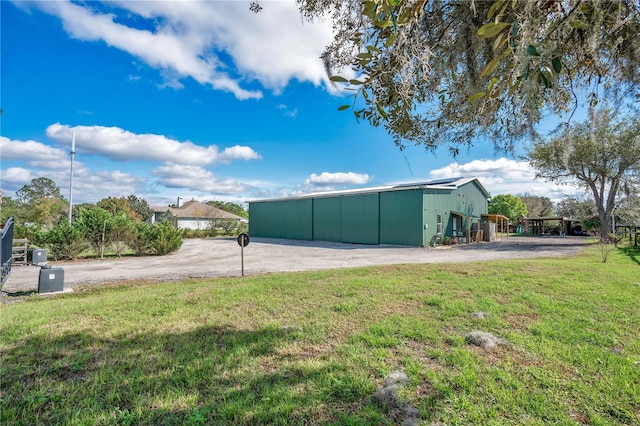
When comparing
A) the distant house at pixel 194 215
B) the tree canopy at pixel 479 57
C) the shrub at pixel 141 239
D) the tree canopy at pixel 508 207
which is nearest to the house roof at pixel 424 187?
the shrub at pixel 141 239

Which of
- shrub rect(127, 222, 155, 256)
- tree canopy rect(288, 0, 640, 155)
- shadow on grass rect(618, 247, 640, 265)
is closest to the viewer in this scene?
tree canopy rect(288, 0, 640, 155)

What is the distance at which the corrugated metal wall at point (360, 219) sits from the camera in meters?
19.4

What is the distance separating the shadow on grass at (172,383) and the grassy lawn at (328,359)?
0.01 metres

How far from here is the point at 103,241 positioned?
517 inches

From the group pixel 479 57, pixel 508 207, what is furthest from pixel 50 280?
pixel 508 207

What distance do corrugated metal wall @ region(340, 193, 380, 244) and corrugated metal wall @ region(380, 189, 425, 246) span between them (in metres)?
0.46

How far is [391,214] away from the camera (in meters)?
18.5

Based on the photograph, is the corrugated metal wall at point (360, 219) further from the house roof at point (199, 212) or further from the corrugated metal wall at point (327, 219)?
the house roof at point (199, 212)

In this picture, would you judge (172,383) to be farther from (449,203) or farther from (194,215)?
(194,215)

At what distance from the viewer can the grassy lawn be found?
2.11 metres

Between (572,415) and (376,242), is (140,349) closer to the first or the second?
(572,415)

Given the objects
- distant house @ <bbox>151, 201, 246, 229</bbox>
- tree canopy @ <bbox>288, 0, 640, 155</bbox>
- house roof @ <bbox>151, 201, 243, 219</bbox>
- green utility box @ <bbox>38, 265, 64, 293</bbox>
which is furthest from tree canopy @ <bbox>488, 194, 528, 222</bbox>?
green utility box @ <bbox>38, 265, 64, 293</bbox>

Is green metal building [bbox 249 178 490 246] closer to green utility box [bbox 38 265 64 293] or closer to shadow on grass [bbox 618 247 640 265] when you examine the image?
shadow on grass [bbox 618 247 640 265]

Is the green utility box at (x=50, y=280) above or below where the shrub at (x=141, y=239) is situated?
below
